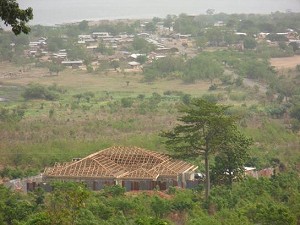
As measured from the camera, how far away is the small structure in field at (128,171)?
2466 centimetres

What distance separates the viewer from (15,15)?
12164 millimetres

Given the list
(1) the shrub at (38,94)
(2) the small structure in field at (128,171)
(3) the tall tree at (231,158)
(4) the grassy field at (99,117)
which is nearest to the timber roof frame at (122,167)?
(2) the small structure in field at (128,171)

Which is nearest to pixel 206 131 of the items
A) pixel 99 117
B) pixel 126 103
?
pixel 99 117

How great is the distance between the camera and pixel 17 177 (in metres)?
27.0

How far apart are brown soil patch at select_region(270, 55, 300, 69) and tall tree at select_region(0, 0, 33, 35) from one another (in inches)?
1736

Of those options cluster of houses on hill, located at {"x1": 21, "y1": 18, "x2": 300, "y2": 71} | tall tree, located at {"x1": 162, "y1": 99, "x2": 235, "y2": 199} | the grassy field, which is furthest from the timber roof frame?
cluster of houses on hill, located at {"x1": 21, "y1": 18, "x2": 300, "y2": 71}

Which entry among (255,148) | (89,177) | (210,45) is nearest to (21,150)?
(89,177)

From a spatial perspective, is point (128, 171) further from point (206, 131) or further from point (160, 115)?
point (160, 115)

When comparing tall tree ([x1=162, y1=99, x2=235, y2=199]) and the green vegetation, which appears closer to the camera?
the green vegetation

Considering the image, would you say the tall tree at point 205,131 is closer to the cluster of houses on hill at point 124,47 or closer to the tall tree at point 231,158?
the tall tree at point 231,158

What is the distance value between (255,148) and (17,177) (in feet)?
30.9

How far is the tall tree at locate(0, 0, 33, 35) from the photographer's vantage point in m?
12.0

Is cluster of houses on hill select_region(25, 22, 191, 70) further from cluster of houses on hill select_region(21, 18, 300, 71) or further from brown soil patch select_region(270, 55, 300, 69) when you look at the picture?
brown soil patch select_region(270, 55, 300, 69)

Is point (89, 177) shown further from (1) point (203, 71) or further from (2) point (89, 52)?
(2) point (89, 52)
